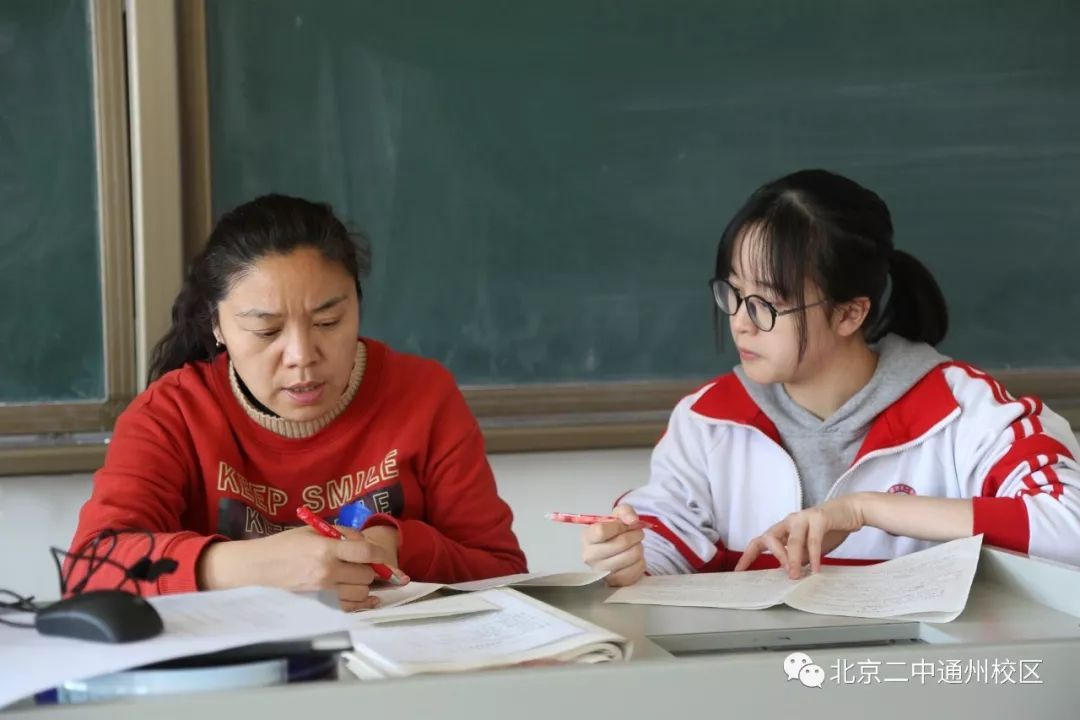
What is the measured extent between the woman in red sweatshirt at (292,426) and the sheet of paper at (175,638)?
1.55 ft

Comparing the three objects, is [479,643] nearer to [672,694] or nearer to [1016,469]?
[672,694]

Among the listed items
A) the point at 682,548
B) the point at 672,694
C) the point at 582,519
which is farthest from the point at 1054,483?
the point at 672,694

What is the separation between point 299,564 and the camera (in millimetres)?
1250

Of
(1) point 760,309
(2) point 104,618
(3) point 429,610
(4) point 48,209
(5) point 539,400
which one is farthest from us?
(5) point 539,400

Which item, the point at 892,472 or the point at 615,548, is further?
the point at 892,472

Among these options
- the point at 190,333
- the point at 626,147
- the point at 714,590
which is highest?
the point at 626,147

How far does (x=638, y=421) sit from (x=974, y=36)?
109 centimetres

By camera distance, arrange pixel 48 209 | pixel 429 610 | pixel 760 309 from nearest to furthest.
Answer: pixel 429 610, pixel 760 309, pixel 48 209

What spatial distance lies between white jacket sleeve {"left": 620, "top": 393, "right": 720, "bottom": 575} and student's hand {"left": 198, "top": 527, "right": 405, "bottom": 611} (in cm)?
47

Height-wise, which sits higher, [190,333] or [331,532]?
[190,333]

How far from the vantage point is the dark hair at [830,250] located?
1.72 m

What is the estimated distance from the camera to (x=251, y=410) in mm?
1615

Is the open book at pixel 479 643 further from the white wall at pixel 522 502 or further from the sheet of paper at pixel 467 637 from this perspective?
the white wall at pixel 522 502

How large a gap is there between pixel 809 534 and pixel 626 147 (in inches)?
48.7
